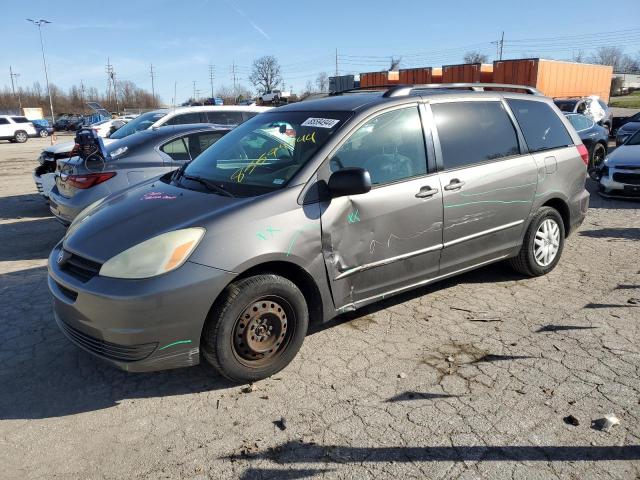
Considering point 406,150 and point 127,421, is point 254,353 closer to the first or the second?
point 127,421

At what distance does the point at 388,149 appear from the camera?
12.3 feet

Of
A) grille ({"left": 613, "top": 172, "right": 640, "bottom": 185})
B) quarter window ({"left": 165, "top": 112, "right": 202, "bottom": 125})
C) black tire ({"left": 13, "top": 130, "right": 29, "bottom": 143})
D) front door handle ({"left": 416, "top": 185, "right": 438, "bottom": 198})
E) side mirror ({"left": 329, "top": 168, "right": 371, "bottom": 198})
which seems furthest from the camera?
black tire ({"left": 13, "top": 130, "right": 29, "bottom": 143})

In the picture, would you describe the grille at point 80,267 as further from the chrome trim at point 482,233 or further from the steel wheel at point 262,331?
the chrome trim at point 482,233

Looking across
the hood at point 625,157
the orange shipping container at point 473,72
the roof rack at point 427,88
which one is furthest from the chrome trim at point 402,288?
the orange shipping container at point 473,72

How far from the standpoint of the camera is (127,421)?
115 inches

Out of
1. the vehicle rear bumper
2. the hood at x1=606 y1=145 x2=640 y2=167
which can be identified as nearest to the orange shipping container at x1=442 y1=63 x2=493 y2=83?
the hood at x1=606 y1=145 x2=640 y2=167

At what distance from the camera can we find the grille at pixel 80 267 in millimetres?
2988

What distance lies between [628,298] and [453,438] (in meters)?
2.82

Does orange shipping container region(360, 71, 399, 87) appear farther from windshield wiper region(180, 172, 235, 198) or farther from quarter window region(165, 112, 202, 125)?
windshield wiper region(180, 172, 235, 198)

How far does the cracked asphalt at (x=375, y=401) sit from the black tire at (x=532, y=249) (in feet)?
1.20

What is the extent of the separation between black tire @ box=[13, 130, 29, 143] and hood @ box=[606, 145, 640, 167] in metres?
33.7

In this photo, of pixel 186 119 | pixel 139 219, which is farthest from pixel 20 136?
pixel 139 219

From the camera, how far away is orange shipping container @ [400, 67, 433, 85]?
83.1 feet

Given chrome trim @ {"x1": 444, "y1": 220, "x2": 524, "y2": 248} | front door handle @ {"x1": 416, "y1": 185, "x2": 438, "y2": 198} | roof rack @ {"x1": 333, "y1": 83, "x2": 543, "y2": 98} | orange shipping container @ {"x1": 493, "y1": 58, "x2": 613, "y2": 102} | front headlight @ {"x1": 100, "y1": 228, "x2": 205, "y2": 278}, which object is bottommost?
chrome trim @ {"x1": 444, "y1": 220, "x2": 524, "y2": 248}
